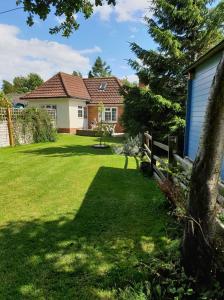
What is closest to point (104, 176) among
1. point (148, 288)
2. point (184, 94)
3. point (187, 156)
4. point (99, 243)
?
point (187, 156)

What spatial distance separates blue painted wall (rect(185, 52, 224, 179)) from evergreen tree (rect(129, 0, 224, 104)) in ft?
14.2

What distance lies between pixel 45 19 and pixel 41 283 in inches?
148

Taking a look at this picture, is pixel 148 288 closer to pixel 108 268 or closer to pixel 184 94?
pixel 108 268

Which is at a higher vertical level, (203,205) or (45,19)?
(45,19)

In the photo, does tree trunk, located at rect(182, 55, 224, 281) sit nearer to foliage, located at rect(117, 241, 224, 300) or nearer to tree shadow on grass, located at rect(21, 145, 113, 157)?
foliage, located at rect(117, 241, 224, 300)

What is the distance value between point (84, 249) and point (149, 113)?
971cm

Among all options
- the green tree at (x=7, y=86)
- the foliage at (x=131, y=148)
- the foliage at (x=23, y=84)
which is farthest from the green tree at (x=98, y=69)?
the foliage at (x=131, y=148)

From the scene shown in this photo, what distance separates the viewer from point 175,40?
447 inches

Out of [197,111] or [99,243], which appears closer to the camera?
[99,243]

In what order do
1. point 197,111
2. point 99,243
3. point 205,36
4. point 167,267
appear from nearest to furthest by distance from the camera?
point 167,267
point 99,243
point 197,111
point 205,36

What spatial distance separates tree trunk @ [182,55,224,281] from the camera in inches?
83.8

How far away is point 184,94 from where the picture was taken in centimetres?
1209

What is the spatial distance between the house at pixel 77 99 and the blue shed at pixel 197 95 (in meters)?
13.0

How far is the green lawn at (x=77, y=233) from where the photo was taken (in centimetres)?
261
